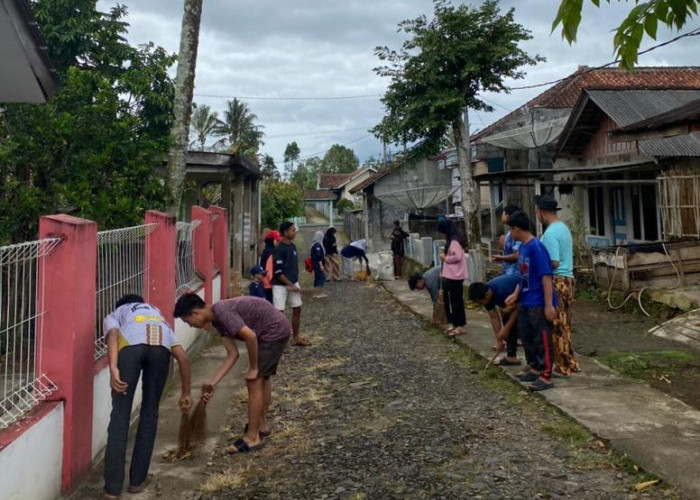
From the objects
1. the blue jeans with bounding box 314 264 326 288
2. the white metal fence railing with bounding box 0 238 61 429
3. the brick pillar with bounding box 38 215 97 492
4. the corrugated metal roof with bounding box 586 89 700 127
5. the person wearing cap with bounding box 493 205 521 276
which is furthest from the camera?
the blue jeans with bounding box 314 264 326 288

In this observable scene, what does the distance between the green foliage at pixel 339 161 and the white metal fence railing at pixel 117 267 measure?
7910 centimetres

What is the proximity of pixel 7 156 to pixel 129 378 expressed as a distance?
4.18m

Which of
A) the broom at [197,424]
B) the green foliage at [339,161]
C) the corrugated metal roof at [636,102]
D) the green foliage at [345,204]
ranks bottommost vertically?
the broom at [197,424]

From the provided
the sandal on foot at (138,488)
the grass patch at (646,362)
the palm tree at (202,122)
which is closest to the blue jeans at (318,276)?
the grass patch at (646,362)

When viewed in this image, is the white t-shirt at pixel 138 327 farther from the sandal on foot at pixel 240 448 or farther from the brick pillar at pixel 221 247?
Result: the brick pillar at pixel 221 247

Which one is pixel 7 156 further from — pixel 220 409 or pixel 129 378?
pixel 129 378

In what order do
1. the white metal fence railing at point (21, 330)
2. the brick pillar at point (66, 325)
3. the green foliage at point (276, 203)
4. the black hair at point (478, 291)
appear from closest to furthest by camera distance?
→ the white metal fence railing at point (21, 330), the brick pillar at point (66, 325), the black hair at point (478, 291), the green foliage at point (276, 203)

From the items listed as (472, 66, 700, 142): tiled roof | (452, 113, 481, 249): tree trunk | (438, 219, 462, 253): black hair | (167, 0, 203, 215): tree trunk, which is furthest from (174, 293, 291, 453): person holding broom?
(472, 66, 700, 142): tiled roof

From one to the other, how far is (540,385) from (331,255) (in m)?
11.7

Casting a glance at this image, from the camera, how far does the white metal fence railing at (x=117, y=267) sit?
16.1ft

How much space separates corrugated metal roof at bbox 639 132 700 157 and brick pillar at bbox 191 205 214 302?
711 centimetres

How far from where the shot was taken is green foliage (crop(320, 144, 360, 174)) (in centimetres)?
8512

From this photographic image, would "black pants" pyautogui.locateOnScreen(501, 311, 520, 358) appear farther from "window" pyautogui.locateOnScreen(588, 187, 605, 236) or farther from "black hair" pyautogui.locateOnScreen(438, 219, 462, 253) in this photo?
"window" pyautogui.locateOnScreen(588, 187, 605, 236)

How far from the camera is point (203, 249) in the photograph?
31.6 ft
